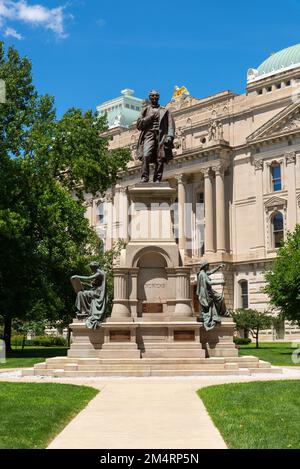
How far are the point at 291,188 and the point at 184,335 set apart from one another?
42445 mm

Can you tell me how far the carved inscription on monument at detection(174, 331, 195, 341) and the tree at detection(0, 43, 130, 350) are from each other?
1465 cm

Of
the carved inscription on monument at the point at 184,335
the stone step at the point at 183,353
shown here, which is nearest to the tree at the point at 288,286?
the carved inscription on monument at the point at 184,335

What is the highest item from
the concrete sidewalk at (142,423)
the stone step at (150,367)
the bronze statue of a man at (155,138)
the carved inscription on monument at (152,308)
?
the bronze statue of a man at (155,138)

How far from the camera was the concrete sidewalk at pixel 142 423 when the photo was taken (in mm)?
7612

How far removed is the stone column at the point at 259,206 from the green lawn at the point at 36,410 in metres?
48.3

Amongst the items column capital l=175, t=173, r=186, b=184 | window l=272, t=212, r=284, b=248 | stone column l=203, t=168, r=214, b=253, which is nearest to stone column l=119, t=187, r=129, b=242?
column capital l=175, t=173, r=186, b=184

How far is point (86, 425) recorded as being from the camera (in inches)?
356

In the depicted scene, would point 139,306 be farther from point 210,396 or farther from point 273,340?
point 273,340

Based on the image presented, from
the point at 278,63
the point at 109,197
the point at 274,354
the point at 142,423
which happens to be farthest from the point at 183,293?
the point at 109,197

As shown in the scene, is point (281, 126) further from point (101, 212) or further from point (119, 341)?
point (119, 341)

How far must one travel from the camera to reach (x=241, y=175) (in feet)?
211

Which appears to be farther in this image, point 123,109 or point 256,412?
point 123,109

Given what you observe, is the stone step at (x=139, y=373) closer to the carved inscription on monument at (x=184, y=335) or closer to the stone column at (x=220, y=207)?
the carved inscription on monument at (x=184, y=335)
